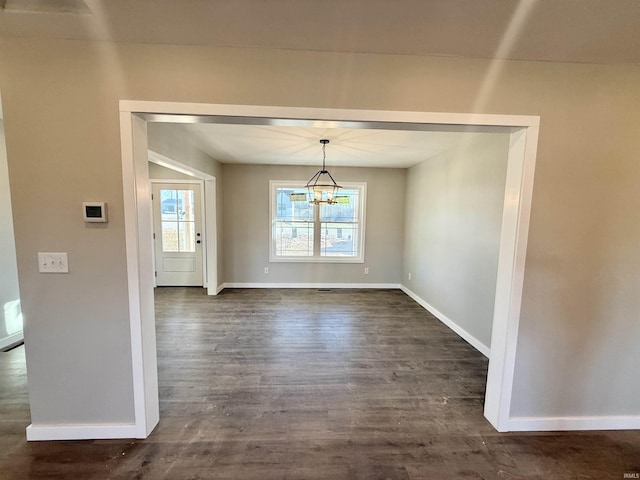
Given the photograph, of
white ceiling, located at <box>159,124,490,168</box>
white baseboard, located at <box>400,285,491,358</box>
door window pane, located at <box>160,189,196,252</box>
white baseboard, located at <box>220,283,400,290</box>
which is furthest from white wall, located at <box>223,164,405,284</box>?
white baseboard, located at <box>400,285,491,358</box>

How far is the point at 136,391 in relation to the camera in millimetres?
1752

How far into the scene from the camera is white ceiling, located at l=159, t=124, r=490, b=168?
2926 mm

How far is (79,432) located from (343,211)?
4.57 m

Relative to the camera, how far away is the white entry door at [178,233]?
5.11 m

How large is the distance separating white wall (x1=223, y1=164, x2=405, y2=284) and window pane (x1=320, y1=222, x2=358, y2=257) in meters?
0.23

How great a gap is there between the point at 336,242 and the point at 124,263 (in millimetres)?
4111

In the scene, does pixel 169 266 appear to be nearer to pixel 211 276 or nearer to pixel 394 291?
pixel 211 276

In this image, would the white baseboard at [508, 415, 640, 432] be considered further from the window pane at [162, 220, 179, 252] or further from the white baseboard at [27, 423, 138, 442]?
the window pane at [162, 220, 179, 252]

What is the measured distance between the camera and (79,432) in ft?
5.78

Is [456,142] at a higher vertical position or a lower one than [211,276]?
higher

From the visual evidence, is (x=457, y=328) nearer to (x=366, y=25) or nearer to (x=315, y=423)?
(x=315, y=423)

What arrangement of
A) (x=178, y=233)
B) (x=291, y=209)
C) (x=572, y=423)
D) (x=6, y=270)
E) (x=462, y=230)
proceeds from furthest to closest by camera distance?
(x=291, y=209), (x=178, y=233), (x=462, y=230), (x=6, y=270), (x=572, y=423)

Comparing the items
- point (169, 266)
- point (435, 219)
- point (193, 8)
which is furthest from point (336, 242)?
point (193, 8)

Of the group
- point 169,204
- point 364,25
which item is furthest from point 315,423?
point 169,204
